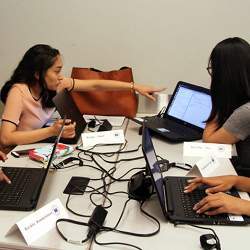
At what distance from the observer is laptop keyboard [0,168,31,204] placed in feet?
4.08

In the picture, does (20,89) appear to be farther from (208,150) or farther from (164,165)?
(208,150)

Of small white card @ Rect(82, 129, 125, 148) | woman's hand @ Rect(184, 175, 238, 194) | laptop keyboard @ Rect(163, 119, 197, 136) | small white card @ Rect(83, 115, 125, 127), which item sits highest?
woman's hand @ Rect(184, 175, 238, 194)

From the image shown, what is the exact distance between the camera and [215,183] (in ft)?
4.22

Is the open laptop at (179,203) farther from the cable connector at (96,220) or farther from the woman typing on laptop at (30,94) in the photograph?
the woman typing on laptop at (30,94)

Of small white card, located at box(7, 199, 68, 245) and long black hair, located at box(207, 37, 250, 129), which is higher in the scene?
long black hair, located at box(207, 37, 250, 129)

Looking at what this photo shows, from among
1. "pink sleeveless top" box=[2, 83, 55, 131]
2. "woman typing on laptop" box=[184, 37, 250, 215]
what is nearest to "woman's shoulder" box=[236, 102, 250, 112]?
"woman typing on laptop" box=[184, 37, 250, 215]

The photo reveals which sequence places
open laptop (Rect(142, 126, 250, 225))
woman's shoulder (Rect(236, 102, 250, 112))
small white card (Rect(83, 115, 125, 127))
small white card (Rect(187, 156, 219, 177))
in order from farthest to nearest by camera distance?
small white card (Rect(83, 115, 125, 127)) → woman's shoulder (Rect(236, 102, 250, 112)) → small white card (Rect(187, 156, 219, 177)) → open laptop (Rect(142, 126, 250, 225))

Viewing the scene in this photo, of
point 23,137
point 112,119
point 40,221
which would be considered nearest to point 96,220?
point 40,221

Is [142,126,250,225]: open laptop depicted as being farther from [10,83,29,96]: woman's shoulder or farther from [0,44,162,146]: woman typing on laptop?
[10,83,29,96]: woman's shoulder

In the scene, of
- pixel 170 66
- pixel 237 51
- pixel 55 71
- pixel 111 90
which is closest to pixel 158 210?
pixel 237 51

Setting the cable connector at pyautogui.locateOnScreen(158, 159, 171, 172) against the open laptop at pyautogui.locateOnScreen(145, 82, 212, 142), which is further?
the open laptop at pyautogui.locateOnScreen(145, 82, 212, 142)

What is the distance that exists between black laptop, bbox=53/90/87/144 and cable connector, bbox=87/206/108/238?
0.71 metres

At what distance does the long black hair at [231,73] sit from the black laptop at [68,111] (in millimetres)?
757

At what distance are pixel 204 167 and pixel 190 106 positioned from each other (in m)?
0.68
